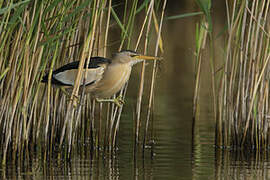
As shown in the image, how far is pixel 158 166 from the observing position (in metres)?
6.21

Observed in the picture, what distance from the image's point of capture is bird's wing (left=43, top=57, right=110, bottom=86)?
6211 mm

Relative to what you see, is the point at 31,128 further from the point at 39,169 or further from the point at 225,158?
the point at 225,158

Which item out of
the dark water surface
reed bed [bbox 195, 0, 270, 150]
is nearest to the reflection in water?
the dark water surface

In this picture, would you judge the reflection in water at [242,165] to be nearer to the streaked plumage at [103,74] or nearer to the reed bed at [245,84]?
the reed bed at [245,84]

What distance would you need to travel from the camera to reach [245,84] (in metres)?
7.18

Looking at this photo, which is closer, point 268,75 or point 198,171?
point 198,171

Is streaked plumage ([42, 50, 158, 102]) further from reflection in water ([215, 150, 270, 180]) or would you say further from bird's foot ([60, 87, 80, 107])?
reflection in water ([215, 150, 270, 180])

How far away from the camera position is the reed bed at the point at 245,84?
21.9 ft

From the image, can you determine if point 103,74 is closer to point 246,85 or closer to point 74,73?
point 74,73

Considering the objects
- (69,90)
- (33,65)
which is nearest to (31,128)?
(69,90)

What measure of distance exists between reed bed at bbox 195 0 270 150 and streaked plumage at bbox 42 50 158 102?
102cm

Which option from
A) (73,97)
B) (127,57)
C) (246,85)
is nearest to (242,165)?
(246,85)

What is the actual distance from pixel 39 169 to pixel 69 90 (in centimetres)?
105

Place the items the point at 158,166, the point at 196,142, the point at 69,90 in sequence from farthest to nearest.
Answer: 1. the point at 196,142
2. the point at 69,90
3. the point at 158,166
